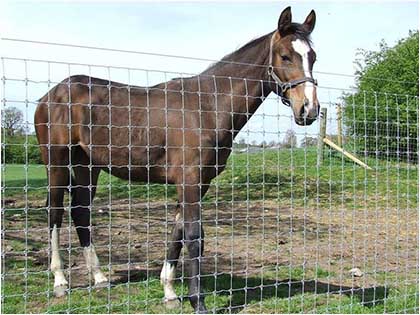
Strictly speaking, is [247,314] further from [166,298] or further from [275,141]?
[275,141]

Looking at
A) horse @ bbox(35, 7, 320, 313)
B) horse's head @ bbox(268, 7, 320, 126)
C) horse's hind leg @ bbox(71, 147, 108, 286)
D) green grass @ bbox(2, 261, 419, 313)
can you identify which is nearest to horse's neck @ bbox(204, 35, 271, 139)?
horse @ bbox(35, 7, 320, 313)

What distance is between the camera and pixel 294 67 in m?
4.24

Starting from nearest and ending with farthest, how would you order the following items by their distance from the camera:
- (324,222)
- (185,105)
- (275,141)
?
1. (275,141)
2. (185,105)
3. (324,222)

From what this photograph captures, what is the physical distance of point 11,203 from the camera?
436 inches

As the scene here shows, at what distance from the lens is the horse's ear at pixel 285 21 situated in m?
4.29

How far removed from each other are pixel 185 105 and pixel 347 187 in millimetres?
9435

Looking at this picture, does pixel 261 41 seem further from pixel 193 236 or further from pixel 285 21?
pixel 193 236

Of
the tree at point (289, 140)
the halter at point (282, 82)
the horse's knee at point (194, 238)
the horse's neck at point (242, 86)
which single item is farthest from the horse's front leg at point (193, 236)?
the halter at point (282, 82)

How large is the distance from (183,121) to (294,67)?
102cm

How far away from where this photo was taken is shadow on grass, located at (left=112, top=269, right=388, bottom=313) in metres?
4.66

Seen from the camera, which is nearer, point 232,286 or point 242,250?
point 232,286

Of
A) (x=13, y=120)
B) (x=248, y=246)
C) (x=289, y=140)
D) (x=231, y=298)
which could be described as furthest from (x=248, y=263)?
(x=13, y=120)

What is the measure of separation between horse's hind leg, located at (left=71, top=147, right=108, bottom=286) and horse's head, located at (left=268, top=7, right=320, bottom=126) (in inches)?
82.0

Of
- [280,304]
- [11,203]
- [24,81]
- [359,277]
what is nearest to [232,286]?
[280,304]
